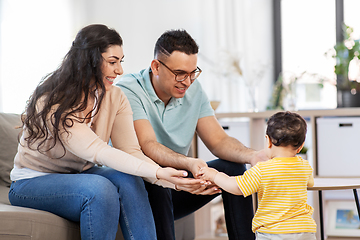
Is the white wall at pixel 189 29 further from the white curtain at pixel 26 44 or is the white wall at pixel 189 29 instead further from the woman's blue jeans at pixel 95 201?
the woman's blue jeans at pixel 95 201

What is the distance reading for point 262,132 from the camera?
9.27 feet

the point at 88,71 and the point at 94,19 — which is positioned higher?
the point at 94,19

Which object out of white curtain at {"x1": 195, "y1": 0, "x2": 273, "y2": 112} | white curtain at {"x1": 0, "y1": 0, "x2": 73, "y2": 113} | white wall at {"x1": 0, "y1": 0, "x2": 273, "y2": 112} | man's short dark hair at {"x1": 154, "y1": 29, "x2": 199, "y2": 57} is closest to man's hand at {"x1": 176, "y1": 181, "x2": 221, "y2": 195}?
man's short dark hair at {"x1": 154, "y1": 29, "x2": 199, "y2": 57}

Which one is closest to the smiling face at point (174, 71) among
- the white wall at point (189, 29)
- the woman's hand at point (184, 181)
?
the woman's hand at point (184, 181)

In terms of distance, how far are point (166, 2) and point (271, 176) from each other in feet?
7.81

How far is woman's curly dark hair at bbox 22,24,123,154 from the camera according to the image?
132 centimetres

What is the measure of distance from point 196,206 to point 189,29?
204 cm

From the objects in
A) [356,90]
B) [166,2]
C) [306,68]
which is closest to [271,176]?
[356,90]

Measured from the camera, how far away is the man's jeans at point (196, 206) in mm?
1479

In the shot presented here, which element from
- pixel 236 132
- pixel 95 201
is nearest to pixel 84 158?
pixel 95 201

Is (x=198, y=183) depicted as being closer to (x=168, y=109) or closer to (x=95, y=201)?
(x=95, y=201)

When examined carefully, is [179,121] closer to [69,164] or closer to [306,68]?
[69,164]

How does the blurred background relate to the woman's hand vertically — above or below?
above

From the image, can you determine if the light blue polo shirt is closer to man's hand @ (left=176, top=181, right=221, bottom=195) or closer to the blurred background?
man's hand @ (left=176, top=181, right=221, bottom=195)
